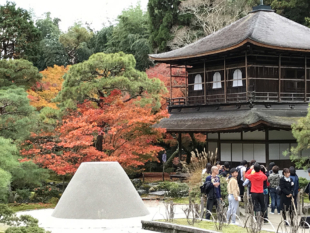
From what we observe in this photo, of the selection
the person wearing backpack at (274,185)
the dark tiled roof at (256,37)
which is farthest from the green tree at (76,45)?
the person wearing backpack at (274,185)

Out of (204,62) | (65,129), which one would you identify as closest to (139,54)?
(204,62)

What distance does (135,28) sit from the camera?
4728 cm

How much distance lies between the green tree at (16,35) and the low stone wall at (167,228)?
28786 millimetres

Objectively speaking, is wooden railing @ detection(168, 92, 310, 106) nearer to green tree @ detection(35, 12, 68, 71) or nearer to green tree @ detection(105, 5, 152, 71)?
green tree @ detection(105, 5, 152, 71)

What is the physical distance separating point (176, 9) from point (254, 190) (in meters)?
29.8

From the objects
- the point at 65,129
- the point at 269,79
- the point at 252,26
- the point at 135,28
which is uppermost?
the point at 135,28

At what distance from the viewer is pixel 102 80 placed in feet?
70.2

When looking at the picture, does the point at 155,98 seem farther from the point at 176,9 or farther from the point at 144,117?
the point at 176,9

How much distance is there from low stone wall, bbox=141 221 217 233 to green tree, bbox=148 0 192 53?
26.8 meters

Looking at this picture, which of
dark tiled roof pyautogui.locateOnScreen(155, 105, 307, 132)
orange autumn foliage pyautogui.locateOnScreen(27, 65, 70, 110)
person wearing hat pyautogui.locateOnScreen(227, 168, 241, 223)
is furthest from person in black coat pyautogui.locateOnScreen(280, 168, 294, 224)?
orange autumn foliage pyautogui.locateOnScreen(27, 65, 70, 110)

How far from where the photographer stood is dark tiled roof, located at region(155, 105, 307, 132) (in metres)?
20.9

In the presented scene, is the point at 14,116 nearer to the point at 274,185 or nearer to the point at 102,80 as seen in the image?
the point at 102,80

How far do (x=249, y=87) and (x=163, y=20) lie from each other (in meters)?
17.0

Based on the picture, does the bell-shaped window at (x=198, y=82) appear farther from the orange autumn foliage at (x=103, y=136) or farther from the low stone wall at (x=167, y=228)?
the low stone wall at (x=167, y=228)
